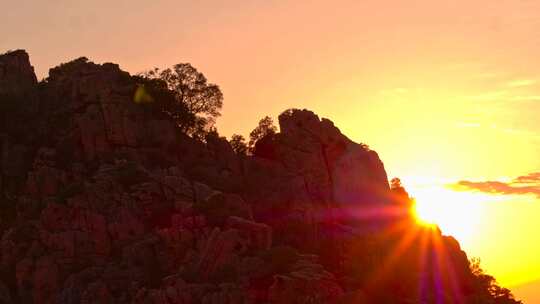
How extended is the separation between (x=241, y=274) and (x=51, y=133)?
1709 inches

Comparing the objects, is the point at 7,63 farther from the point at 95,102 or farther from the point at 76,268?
the point at 76,268

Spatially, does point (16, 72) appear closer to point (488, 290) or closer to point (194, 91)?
point (194, 91)

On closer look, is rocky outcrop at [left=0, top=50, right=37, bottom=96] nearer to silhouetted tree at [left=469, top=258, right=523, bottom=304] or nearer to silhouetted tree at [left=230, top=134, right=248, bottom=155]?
silhouetted tree at [left=230, top=134, right=248, bottom=155]

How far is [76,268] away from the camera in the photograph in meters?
110

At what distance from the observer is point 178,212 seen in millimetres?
114250

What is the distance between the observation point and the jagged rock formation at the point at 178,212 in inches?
4168

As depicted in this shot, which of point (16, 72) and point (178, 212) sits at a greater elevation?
point (16, 72)

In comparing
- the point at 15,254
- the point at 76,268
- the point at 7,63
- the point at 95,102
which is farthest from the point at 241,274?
the point at 7,63

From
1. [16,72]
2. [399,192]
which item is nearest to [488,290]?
[399,192]

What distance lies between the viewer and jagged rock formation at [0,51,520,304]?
106 m

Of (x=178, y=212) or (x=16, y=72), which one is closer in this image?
(x=178, y=212)

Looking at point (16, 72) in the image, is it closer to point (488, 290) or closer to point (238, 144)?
point (238, 144)

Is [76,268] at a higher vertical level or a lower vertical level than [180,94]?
lower

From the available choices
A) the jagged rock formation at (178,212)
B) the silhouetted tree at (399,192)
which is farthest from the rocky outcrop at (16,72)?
the silhouetted tree at (399,192)
